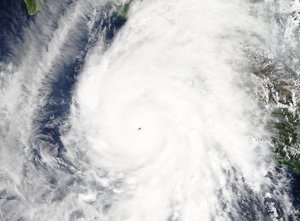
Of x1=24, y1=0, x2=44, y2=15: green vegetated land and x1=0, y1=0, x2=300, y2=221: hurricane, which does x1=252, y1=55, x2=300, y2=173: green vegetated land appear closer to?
x1=0, y1=0, x2=300, y2=221: hurricane

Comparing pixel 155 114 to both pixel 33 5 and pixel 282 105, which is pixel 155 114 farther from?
pixel 33 5

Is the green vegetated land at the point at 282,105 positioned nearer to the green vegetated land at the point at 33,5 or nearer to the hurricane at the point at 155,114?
the hurricane at the point at 155,114

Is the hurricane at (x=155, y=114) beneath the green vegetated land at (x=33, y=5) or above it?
beneath

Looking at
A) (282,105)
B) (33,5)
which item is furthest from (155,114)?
(33,5)

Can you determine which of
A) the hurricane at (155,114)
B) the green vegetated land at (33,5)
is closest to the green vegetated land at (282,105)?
the hurricane at (155,114)

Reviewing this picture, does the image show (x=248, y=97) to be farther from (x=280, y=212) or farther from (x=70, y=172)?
(x=70, y=172)
